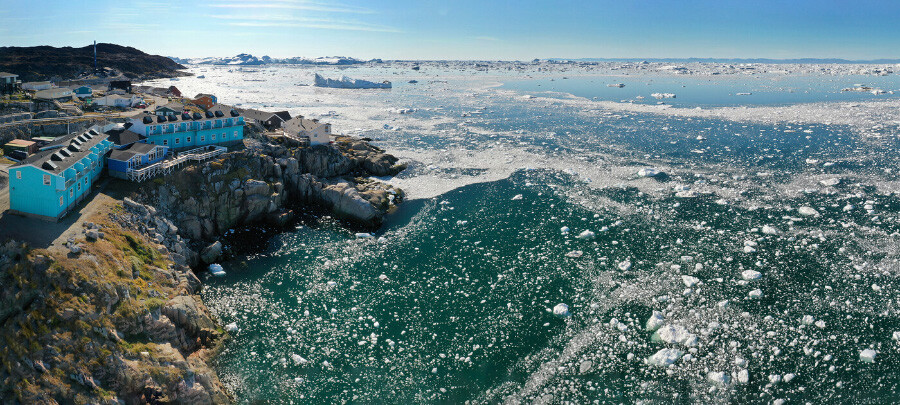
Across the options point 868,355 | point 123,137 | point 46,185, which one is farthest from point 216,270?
point 868,355

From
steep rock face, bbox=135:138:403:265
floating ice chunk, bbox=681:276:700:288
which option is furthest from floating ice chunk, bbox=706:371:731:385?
steep rock face, bbox=135:138:403:265

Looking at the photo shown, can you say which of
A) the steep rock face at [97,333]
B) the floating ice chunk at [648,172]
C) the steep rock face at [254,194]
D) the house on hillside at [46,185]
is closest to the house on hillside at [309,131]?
the steep rock face at [254,194]

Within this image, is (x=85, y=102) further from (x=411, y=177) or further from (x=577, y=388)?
(x=577, y=388)

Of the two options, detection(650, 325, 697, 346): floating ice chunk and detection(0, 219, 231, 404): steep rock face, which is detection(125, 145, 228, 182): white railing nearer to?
detection(0, 219, 231, 404): steep rock face

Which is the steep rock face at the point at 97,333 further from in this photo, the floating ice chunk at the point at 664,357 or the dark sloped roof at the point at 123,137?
the floating ice chunk at the point at 664,357

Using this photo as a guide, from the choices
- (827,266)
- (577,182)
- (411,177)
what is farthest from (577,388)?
(411,177)

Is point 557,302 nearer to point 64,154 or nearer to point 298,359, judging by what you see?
point 298,359
